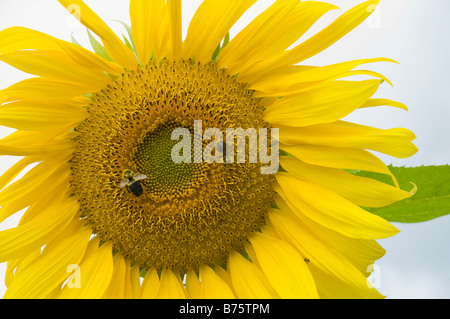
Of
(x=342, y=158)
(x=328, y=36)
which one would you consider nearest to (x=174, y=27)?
(x=328, y=36)

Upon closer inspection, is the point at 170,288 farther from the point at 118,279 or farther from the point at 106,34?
the point at 106,34

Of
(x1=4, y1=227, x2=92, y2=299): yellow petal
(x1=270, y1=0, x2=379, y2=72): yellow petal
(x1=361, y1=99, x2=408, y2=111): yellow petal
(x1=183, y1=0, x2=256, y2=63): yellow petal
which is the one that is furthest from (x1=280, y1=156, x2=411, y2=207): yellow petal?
(x1=4, y1=227, x2=92, y2=299): yellow petal

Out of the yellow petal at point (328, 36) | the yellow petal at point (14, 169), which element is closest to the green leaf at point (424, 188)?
the yellow petal at point (328, 36)

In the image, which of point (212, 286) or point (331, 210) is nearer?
point (331, 210)

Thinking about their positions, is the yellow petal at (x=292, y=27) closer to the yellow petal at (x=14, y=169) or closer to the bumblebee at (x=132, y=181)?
the bumblebee at (x=132, y=181)

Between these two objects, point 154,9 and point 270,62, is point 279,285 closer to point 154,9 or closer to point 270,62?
point 270,62
